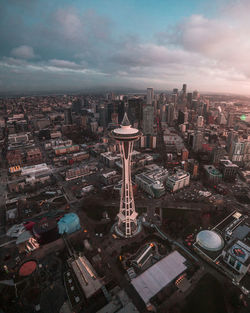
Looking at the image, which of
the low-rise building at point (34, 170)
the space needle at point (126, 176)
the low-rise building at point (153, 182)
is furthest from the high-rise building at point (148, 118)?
the space needle at point (126, 176)

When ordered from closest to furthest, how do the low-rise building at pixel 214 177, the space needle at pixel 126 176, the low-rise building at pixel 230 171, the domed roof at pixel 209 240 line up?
1. the space needle at pixel 126 176
2. the domed roof at pixel 209 240
3. the low-rise building at pixel 214 177
4. the low-rise building at pixel 230 171

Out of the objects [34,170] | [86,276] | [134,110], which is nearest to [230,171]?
[86,276]

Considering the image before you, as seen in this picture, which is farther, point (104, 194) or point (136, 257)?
point (104, 194)

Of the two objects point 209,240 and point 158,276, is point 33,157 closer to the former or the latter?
point 158,276

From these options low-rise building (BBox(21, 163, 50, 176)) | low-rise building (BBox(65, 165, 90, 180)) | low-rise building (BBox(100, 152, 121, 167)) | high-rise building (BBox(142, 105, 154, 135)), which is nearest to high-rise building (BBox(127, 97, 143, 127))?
high-rise building (BBox(142, 105, 154, 135))

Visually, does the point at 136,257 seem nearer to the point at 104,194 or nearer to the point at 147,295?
the point at 147,295

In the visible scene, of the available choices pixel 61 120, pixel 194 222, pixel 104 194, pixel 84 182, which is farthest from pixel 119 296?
→ pixel 61 120

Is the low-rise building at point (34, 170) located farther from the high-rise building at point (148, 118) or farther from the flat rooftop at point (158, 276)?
the high-rise building at point (148, 118)

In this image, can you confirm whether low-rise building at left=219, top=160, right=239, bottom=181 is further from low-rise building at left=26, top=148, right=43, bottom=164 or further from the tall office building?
low-rise building at left=26, top=148, right=43, bottom=164
